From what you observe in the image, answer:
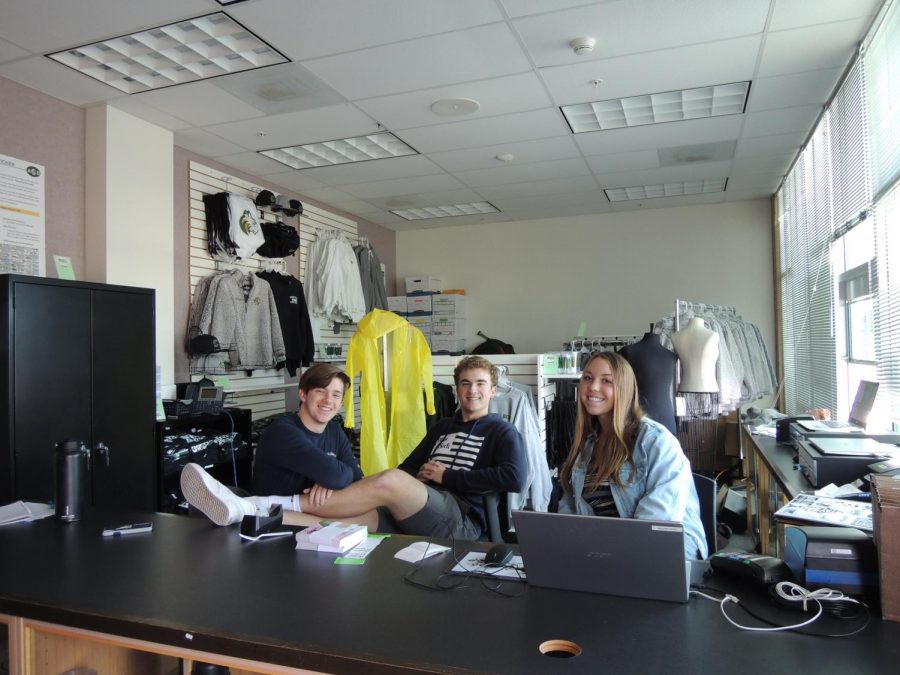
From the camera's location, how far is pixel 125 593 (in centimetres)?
148

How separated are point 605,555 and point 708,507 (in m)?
0.98

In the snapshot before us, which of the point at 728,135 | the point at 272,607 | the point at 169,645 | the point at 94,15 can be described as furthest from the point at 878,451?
the point at 94,15

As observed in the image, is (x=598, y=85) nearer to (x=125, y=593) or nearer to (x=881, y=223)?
(x=881, y=223)

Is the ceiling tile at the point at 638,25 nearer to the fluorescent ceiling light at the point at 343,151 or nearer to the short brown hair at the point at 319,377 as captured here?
the fluorescent ceiling light at the point at 343,151

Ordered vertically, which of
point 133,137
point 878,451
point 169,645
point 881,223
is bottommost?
point 169,645

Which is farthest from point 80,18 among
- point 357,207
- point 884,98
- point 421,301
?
point 421,301

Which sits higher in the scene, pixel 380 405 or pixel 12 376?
pixel 12 376

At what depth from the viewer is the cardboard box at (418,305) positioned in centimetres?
757

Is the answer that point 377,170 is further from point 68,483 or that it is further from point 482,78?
point 68,483

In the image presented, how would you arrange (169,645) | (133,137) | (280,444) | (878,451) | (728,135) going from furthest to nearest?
(728,135)
(133,137)
(280,444)
(878,451)
(169,645)

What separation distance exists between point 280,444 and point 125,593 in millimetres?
1162

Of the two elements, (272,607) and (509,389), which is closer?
(272,607)

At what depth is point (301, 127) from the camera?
4.42 metres

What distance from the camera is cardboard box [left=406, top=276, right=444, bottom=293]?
766 centimetres
